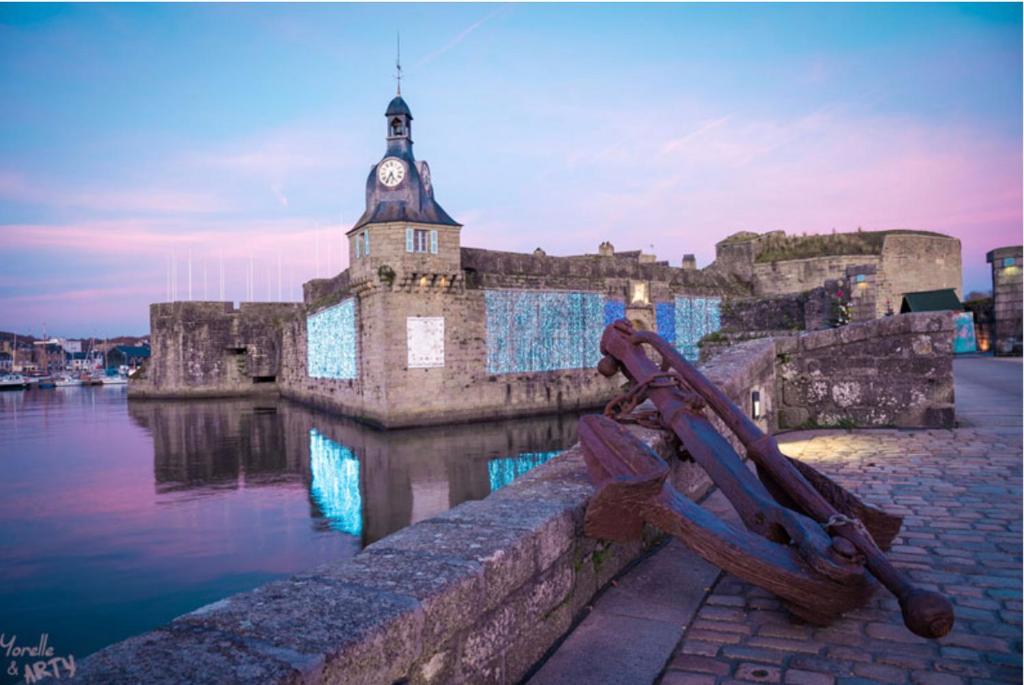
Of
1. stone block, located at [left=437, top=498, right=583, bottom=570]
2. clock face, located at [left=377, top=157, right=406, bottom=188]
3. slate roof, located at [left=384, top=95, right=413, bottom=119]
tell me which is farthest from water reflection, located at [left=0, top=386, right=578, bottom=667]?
slate roof, located at [left=384, top=95, right=413, bottom=119]

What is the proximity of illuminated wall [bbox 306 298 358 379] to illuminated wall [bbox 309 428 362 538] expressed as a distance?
504 cm

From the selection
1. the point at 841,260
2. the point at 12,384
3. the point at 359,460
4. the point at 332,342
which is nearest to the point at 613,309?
the point at 332,342

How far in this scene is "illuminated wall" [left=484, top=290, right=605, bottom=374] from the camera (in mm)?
23641

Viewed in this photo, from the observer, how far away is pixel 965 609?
2.74m

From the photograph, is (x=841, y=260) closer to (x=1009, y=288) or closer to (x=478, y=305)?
(x=1009, y=288)

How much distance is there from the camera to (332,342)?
2667cm

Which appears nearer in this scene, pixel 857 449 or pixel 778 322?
pixel 857 449

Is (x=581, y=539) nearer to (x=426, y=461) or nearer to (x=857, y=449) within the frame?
(x=857, y=449)

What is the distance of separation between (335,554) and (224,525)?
2.90m

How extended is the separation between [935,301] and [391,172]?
22.6 m

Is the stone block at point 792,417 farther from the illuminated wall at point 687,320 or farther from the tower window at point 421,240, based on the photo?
the illuminated wall at point 687,320

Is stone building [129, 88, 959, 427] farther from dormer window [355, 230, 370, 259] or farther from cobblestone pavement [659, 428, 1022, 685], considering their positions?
cobblestone pavement [659, 428, 1022, 685]

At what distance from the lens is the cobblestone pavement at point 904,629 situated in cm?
225

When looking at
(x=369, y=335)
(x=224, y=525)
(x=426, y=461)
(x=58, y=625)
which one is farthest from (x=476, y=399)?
(x=58, y=625)
